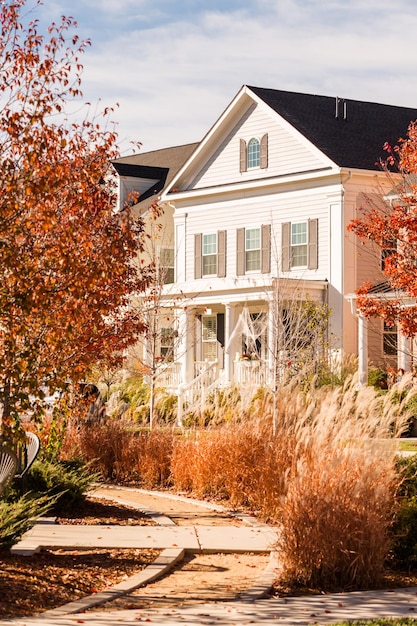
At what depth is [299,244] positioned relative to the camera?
3009 cm

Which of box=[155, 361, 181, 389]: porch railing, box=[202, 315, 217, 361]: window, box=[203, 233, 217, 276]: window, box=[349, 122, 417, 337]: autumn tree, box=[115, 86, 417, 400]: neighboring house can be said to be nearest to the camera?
box=[349, 122, 417, 337]: autumn tree

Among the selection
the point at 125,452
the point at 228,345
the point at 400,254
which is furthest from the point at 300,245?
the point at 125,452

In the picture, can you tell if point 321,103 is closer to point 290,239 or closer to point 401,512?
point 290,239

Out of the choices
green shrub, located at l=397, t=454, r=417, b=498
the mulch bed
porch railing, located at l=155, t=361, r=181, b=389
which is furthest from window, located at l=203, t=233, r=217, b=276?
the mulch bed

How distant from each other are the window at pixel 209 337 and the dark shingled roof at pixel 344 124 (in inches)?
287

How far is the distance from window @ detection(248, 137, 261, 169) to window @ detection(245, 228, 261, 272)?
2.07 metres

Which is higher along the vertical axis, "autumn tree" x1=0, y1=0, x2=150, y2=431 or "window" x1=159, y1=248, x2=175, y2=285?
"window" x1=159, y1=248, x2=175, y2=285

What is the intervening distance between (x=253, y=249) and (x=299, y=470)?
22.8m

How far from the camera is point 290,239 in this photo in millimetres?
30234

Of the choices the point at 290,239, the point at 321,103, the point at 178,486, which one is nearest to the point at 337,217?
the point at 290,239

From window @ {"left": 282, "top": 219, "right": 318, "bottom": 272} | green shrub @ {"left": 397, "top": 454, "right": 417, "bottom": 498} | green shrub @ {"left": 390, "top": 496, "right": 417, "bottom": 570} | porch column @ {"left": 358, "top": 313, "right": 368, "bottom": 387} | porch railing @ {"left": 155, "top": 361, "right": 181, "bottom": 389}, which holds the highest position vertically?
window @ {"left": 282, "top": 219, "right": 318, "bottom": 272}

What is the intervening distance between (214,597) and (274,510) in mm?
3563

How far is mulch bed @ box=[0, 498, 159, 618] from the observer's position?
777cm

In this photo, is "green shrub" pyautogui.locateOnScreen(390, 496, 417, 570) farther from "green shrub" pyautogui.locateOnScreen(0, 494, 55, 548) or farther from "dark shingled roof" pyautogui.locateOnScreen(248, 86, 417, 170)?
"dark shingled roof" pyautogui.locateOnScreen(248, 86, 417, 170)
